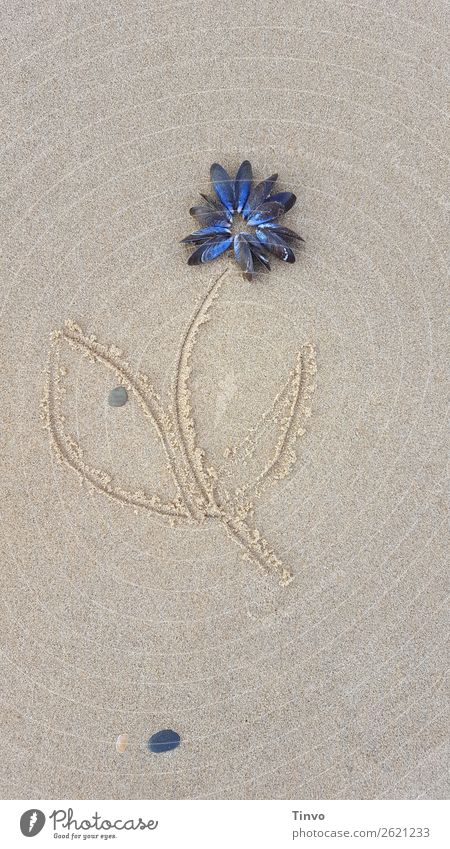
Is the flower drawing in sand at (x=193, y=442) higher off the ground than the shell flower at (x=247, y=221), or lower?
lower

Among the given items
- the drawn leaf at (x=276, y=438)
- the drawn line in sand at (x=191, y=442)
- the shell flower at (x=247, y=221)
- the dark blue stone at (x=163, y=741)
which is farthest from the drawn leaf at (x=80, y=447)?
the dark blue stone at (x=163, y=741)

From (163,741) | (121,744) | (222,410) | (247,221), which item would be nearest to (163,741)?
(163,741)
